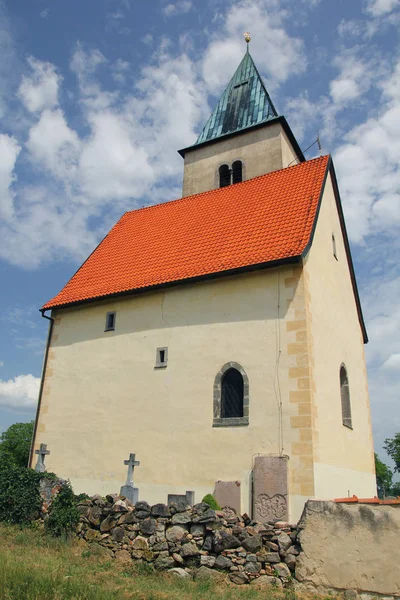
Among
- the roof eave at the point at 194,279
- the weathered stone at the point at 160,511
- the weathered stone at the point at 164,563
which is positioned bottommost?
the weathered stone at the point at 164,563

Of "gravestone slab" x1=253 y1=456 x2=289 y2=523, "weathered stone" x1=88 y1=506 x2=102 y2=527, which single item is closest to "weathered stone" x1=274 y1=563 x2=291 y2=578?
"gravestone slab" x1=253 y1=456 x2=289 y2=523

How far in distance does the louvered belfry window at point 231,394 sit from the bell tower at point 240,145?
35.1 ft

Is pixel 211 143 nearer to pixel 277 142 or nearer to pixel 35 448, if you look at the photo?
pixel 277 142

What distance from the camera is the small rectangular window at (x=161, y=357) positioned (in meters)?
12.4

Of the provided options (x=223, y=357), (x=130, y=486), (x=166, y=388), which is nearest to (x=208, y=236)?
(x=223, y=357)

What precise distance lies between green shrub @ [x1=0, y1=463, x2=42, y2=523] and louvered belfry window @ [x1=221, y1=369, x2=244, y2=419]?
4459mm

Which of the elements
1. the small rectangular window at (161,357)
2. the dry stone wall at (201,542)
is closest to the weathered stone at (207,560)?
the dry stone wall at (201,542)

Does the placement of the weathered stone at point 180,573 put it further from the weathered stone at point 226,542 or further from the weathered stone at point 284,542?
the weathered stone at point 284,542

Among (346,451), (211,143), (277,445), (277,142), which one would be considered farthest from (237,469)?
(211,143)

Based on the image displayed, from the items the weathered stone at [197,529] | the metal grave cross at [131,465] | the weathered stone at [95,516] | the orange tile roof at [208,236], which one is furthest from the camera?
the orange tile roof at [208,236]

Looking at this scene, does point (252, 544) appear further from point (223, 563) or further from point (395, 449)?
point (395, 449)

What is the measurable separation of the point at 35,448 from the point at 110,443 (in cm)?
277

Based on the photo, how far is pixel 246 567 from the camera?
7.64m

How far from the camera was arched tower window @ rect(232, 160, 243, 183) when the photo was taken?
66.3 feet
